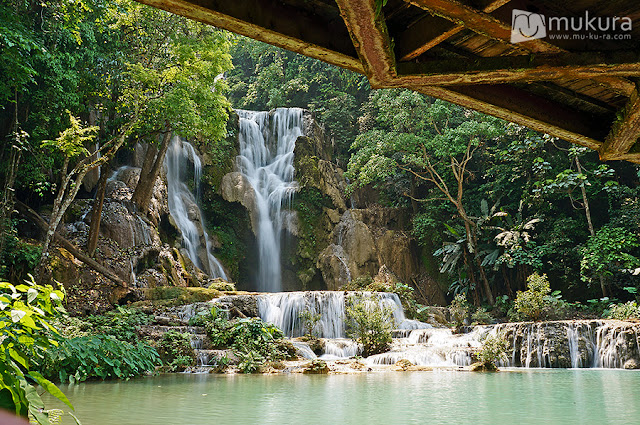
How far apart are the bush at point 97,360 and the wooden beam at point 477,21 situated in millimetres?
5744

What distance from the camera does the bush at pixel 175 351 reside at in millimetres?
9109

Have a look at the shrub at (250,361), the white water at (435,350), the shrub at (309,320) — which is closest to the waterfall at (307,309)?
the shrub at (309,320)

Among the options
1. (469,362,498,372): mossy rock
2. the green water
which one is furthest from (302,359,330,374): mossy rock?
(469,362,498,372): mossy rock

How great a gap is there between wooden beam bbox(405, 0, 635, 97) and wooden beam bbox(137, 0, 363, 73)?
2.13ft

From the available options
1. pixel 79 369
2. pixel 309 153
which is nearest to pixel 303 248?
pixel 309 153

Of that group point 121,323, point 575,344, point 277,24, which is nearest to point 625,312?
point 575,344

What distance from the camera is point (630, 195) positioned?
16.3 meters

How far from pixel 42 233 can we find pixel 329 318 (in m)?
8.28

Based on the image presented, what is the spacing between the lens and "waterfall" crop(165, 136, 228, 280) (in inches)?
718

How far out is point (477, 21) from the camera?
2.18 m

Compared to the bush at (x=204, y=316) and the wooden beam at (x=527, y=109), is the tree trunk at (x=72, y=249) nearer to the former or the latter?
the bush at (x=204, y=316)

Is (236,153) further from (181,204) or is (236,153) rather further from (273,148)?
(181,204)

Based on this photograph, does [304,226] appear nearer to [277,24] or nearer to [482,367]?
[482,367]

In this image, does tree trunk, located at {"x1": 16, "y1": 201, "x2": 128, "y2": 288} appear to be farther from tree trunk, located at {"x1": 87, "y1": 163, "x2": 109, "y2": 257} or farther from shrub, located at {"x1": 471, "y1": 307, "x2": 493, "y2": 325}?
shrub, located at {"x1": 471, "y1": 307, "x2": 493, "y2": 325}
